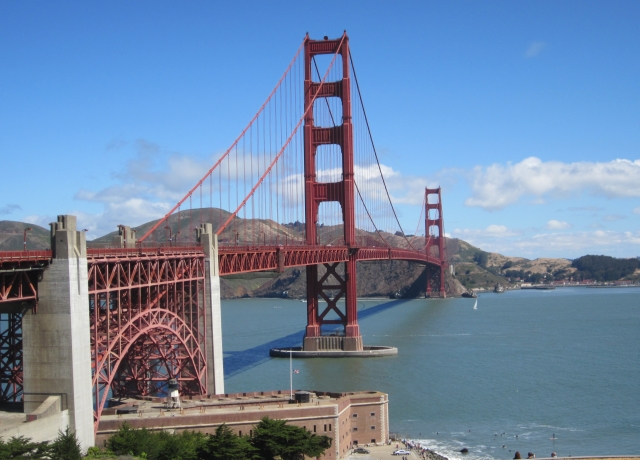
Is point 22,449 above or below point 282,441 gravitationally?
above

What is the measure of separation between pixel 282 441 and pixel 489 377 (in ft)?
62.7

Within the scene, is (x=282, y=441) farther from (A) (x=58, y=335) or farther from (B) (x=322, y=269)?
(B) (x=322, y=269)

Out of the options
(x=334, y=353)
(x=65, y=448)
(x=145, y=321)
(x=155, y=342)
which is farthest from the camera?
(x=334, y=353)

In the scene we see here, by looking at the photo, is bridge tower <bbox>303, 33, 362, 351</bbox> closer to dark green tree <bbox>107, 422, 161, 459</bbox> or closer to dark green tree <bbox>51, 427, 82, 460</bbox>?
dark green tree <bbox>107, 422, 161, 459</bbox>

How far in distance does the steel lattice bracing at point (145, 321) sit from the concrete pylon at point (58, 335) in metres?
1.27

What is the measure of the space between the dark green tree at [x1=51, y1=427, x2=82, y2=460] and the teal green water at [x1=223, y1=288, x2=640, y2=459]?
1243cm

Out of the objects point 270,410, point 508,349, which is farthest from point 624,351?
point 270,410

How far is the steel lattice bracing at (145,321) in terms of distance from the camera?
22.1 meters

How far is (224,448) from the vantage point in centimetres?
2061

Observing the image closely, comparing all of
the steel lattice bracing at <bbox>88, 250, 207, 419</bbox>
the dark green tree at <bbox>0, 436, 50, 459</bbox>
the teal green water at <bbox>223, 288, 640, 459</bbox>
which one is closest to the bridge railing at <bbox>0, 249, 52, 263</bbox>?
the steel lattice bracing at <bbox>88, 250, 207, 419</bbox>

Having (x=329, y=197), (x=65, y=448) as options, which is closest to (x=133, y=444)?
(x=65, y=448)

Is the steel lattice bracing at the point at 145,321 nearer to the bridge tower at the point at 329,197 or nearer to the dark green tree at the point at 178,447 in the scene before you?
the dark green tree at the point at 178,447

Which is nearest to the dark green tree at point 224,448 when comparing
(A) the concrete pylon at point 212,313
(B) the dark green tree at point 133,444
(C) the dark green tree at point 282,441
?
(C) the dark green tree at point 282,441

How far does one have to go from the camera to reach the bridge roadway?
741 inches
